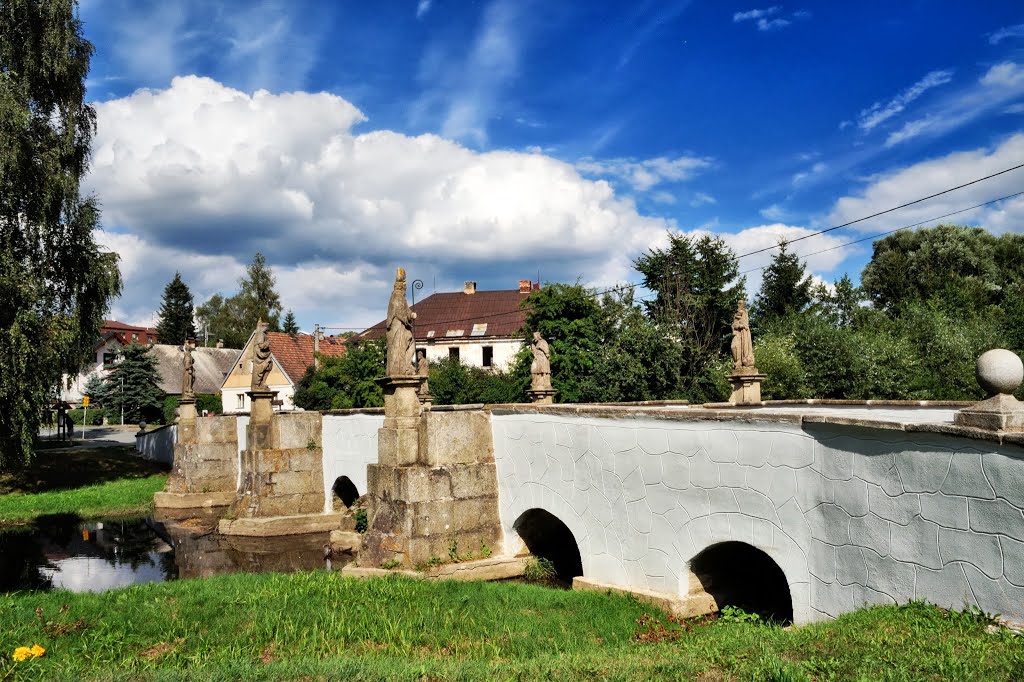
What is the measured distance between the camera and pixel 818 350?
25531 mm

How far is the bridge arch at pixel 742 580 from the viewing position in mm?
8938

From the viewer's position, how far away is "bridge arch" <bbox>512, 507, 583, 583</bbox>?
12.4 meters

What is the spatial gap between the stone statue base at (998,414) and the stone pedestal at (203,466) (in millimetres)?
21842

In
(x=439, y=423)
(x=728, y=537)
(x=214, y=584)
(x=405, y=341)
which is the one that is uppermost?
(x=405, y=341)

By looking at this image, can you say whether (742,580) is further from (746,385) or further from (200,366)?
(200,366)

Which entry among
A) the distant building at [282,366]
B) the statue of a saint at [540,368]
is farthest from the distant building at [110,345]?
the statue of a saint at [540,368]

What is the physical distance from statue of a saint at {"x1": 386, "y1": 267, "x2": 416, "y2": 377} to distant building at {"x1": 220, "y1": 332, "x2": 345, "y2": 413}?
36.1 m

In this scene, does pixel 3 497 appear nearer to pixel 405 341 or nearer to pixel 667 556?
pixel 405 341

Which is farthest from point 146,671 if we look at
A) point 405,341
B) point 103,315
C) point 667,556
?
point 103,315

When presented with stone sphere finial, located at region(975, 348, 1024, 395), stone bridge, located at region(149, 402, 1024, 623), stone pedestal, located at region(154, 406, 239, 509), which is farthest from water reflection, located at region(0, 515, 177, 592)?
stone sphere finial, located at region(975, 348, 1024, 395)

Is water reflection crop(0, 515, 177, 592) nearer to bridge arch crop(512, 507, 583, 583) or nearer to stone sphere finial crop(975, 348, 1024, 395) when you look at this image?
bridge arch crop(512, 507, 583, 583)

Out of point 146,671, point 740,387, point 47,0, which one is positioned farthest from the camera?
point 47,0

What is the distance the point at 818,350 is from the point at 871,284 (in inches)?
986

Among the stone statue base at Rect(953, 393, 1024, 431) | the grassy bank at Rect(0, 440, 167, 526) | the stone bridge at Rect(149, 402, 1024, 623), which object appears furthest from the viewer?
the grassy bank at Rect(0, 440, 167, 526)
